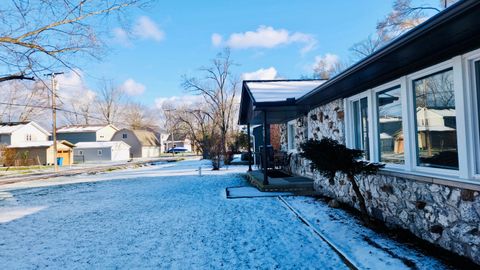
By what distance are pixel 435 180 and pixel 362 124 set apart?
93.2 inches

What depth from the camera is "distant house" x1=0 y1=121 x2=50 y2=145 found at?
3522 cm

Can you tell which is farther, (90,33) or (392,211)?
(90,33)

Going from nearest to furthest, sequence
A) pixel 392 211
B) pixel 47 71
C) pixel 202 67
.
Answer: pixel 392 211 < pixel 47 71 < pixel 202 67

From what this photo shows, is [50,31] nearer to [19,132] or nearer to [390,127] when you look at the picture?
[390,127]

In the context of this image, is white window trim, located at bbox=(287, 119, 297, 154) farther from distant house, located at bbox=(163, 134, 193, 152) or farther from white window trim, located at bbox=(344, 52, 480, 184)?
distant house, located at bbox=(163, 134, 193, 152)

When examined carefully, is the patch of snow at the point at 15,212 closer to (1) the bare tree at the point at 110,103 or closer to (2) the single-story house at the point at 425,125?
(2) the single-story house at the point at 425,125

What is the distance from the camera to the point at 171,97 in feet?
182

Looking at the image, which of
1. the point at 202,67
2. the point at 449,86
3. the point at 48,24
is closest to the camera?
the point at 449,86

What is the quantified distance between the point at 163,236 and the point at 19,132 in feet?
133

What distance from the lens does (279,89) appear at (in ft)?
32.4

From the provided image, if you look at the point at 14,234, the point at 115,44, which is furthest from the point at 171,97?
the point at 14,234

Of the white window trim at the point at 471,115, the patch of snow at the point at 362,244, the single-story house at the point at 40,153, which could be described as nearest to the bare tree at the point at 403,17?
the patch of snow at the point at 362,244

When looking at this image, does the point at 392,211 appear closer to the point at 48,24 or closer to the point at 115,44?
the point at 115,44

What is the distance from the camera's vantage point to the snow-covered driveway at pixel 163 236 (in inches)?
151
